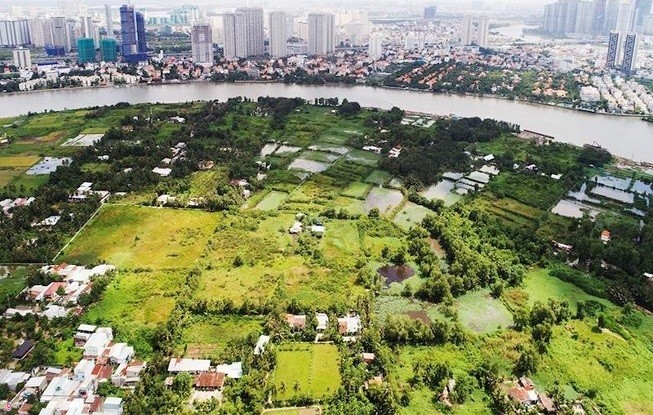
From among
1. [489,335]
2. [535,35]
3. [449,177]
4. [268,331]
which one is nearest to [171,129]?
[449,177]

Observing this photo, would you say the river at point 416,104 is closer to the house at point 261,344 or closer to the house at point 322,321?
the house at point 322,321

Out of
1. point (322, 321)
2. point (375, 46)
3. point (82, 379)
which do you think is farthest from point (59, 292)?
point (375, 46)

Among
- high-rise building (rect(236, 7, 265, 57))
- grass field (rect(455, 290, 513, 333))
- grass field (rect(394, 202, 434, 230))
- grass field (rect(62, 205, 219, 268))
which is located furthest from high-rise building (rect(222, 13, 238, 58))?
grass field (rect(455, 290, 513, 333))

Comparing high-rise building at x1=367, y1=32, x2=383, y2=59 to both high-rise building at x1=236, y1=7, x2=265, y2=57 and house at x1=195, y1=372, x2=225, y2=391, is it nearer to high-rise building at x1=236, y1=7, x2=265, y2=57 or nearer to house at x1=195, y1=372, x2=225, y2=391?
high-rise building at x1=236, y1=7, x2=265, y2=57

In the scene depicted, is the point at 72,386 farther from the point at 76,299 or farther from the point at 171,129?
the point at 171,129

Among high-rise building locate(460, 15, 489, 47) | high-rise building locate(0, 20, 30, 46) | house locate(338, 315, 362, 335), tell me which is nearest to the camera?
house locate(338, 315, 362, 335)

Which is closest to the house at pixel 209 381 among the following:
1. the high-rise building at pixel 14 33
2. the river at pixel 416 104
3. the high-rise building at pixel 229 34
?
the river at pixel 416 104
